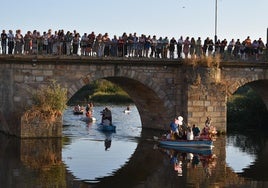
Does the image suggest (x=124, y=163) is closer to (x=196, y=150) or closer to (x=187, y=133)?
(x=196, y=150)

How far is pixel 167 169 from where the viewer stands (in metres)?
18.4

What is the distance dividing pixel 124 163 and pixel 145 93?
10.5m

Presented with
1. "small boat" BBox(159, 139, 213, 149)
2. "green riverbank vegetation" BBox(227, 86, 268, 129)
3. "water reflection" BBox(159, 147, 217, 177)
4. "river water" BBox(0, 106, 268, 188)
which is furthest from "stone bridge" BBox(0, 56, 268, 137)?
"water reflection" BBox(159, 147, 217, 177)

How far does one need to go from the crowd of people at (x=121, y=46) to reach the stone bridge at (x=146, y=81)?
625 mm

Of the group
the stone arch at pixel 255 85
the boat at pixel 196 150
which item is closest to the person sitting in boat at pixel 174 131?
the boat at pixel 196 150

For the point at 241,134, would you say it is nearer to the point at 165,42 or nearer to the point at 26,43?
the point at 165,42

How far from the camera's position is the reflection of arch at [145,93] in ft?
85.0

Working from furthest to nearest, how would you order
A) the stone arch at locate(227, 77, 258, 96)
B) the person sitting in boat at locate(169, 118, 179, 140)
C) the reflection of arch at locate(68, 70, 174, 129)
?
1. the stone arch at locate(227, 77, 258, 96)
2. the reflection of arch at locate(68, 70, 174, 129)
3. the person sitting in boat at locate(169, 118, 179, 140)

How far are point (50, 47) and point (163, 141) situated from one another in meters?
7.22

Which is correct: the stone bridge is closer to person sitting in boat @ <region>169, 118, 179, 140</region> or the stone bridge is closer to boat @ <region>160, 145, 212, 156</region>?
person sitting in boat @ <region>169, 118, 179, 140</region>

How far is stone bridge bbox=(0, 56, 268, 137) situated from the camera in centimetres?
2452

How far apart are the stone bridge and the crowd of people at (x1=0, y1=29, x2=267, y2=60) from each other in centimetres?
63

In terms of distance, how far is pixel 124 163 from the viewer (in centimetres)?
1945

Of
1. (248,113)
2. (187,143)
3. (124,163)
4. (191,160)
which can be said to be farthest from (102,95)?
(124,163)
